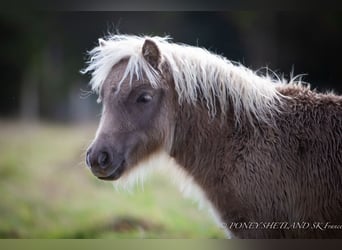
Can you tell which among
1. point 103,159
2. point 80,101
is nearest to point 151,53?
point 103,159

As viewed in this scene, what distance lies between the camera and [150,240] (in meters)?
2.64

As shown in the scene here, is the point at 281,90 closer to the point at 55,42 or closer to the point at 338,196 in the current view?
the point at 338,196

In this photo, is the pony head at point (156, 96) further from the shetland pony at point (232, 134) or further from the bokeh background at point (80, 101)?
the bokeh background at point (80, 101)

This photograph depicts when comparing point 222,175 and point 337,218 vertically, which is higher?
point 222,175

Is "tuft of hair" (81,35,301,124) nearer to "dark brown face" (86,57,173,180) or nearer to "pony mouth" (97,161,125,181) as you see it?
"dark brown face" (86,57,173,180)

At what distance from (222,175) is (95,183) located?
32.5 inches

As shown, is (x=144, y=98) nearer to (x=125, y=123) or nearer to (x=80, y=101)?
(x=125, y=123)

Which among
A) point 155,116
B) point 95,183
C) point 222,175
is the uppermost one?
point 155,116

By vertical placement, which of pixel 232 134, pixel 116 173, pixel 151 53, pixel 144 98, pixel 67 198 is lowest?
pixel 67 198

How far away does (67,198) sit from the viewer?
2.69 meters

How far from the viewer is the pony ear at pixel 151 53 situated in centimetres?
209

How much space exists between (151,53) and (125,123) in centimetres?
30

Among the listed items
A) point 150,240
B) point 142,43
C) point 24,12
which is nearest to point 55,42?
point 24,12

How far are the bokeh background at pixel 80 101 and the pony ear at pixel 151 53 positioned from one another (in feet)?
1.67
